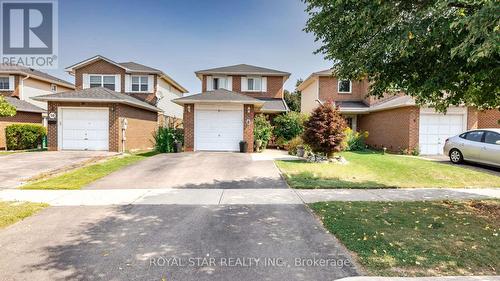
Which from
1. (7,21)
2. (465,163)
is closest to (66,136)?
(7,21)

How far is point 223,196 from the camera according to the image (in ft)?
25.0

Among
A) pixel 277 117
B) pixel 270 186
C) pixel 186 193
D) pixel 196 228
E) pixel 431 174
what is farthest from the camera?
pixel 277 117

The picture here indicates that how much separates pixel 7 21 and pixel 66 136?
21.3ft

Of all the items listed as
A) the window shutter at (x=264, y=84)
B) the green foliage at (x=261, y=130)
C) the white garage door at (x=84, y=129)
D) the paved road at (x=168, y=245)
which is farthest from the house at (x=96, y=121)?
the paved road at (x=168, y=245)

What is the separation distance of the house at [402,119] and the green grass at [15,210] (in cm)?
1265

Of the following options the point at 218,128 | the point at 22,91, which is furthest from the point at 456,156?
the point at 22,91

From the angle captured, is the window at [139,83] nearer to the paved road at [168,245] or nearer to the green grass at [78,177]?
the green grass at [78,177]

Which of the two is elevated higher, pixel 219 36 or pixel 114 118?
pixel 219 36

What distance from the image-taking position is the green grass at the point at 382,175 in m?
9.22

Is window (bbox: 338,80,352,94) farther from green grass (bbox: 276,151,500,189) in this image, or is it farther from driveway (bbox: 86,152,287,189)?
driveway (bbox: 86,152,287,189)

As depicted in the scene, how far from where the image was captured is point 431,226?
5.22 metres

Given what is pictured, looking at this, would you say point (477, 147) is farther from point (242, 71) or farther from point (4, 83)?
point (4, 83)

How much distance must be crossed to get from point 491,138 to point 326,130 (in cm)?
652

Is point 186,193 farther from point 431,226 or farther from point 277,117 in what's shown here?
point 277,117
